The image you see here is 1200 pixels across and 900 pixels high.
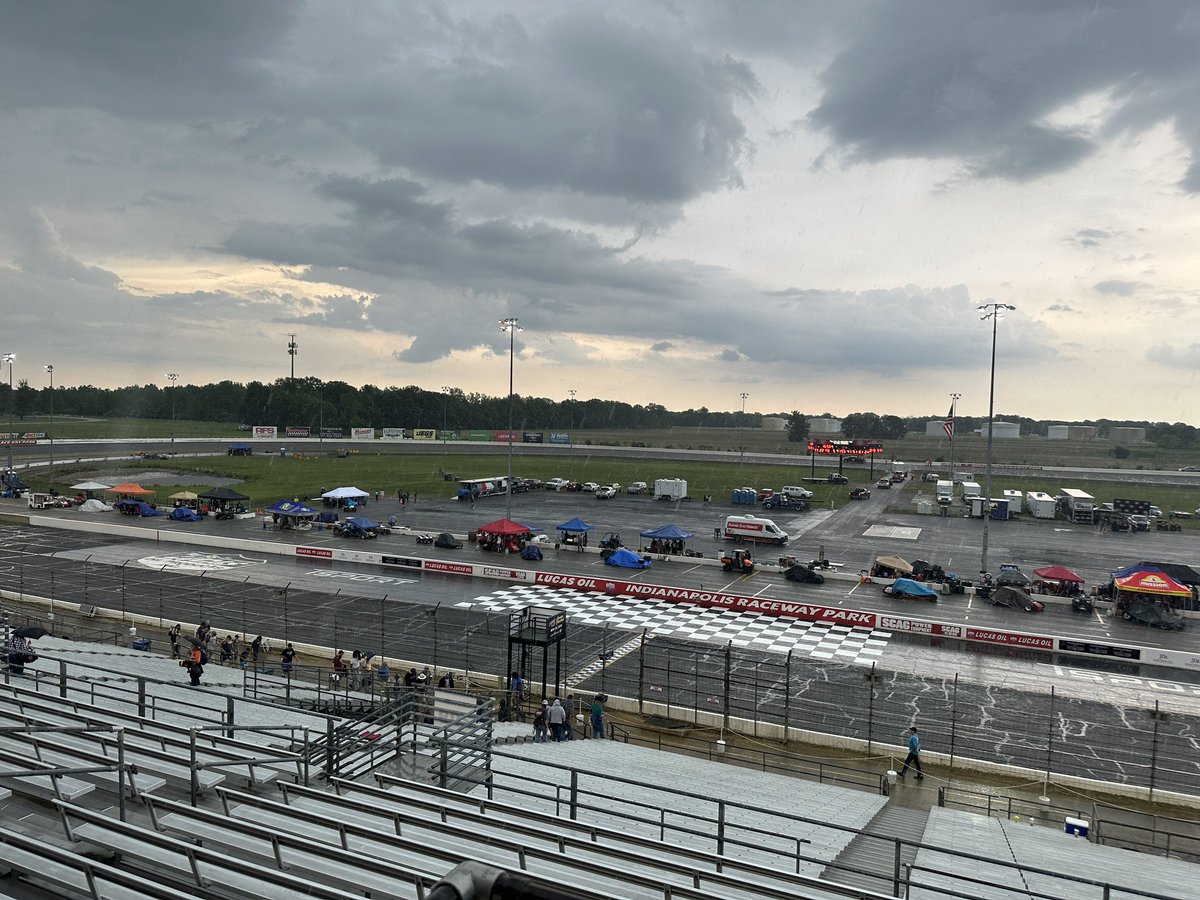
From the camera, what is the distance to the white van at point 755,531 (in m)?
49.4

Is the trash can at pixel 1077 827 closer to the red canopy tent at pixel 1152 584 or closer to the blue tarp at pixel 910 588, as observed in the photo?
the blue tarp at pixel 910 588

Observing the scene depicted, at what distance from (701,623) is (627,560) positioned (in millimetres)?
10457

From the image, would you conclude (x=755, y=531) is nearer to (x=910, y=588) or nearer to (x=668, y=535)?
(x=668, y=535)

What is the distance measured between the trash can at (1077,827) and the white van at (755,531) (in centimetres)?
3486

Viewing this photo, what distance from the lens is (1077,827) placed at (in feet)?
46.3

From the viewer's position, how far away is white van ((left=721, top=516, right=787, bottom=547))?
49438mm

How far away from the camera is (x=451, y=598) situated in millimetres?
34156

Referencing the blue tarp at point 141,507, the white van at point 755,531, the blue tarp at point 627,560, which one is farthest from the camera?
the blue tarp at point 141,507

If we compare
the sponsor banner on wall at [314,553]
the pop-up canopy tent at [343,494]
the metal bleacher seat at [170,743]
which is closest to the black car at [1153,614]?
the metal bleacher seat at [170,743]

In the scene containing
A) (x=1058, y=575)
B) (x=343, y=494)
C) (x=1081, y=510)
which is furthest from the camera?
(x=1081, y=510)

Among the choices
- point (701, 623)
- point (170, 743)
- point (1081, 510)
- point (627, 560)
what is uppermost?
point (170, 743)

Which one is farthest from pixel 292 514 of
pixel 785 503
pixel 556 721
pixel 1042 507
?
pixel 1042 507

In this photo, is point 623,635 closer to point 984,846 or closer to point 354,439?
point 984,846

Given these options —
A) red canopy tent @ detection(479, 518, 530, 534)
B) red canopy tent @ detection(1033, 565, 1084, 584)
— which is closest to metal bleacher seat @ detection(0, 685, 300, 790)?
red canopy tent @ detection(479, 518, 530, 534)
